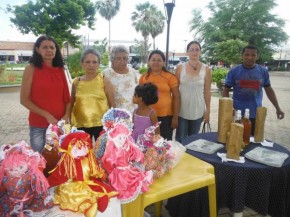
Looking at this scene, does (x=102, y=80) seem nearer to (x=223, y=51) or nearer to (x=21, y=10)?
(x=21, y=10)

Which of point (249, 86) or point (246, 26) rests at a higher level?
point (246, 26)

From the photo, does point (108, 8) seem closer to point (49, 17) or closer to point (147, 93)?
point (49, 17)

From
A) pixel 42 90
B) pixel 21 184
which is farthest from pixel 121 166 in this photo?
pixel 42 90

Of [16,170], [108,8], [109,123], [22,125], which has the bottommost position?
[22,125]

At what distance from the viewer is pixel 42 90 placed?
7.38 feet

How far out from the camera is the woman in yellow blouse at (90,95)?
249cm

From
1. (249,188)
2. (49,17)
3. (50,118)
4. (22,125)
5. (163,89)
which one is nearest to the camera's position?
(249,188)

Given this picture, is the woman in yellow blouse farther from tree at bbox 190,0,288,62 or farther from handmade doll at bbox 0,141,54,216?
tree at bbox 190,0,288,62

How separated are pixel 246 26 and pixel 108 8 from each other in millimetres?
24152

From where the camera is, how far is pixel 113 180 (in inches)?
52.1

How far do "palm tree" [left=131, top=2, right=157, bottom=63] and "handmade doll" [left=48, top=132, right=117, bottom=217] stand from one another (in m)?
42.2

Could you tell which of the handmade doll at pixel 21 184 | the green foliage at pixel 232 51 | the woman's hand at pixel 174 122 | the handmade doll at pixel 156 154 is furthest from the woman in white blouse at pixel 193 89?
the green foliage at pixel 232 51

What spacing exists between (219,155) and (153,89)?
85 centimetres

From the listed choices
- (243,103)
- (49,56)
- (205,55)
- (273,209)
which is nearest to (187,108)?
(243,103)
